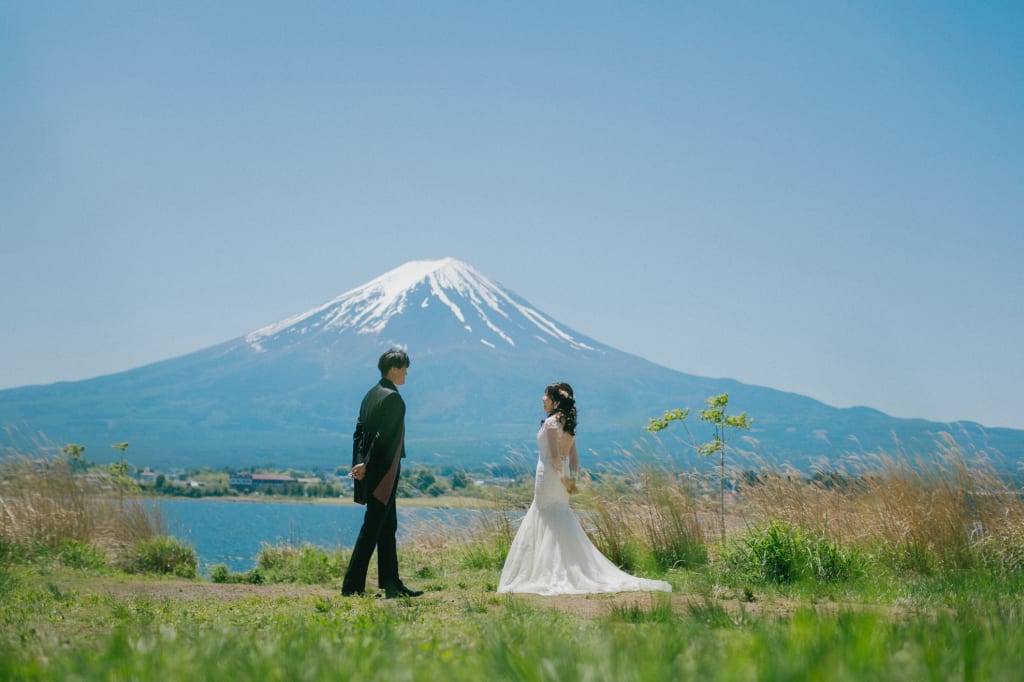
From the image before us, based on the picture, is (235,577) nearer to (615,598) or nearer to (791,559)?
(615,598)

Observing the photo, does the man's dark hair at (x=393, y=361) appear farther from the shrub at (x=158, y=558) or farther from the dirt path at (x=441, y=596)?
the shrub at (x=158, y=558)

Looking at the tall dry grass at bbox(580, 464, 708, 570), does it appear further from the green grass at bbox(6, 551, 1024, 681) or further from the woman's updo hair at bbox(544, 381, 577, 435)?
the green grass at bbox(6, 551, 1024, 681)

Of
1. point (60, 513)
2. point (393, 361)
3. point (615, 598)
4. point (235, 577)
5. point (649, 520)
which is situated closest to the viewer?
point (615, 598)

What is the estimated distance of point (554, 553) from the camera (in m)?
8.98

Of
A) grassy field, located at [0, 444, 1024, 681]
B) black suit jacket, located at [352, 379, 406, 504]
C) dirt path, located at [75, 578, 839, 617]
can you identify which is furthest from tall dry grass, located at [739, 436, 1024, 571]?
black suit jacket, located at [352, 379, 406, 504]

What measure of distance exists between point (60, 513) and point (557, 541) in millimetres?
7143

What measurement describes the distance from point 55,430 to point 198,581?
673 ft

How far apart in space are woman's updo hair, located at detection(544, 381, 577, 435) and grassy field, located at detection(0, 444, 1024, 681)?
178 cm

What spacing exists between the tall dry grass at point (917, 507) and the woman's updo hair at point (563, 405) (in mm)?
3051

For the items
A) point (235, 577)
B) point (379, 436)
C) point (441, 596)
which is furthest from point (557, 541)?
point (235, 577)

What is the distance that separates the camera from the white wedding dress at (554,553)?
8.73m

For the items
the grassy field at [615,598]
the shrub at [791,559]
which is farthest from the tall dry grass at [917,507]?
the shrub at [791,559]

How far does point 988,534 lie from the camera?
959 cm

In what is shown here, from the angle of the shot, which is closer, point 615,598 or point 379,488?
point 615,598
